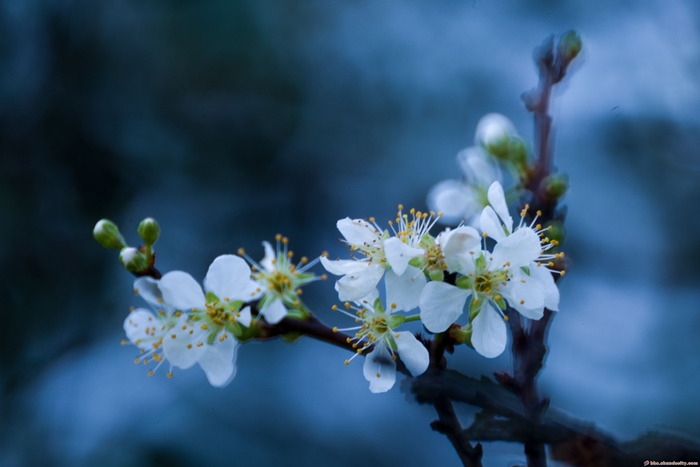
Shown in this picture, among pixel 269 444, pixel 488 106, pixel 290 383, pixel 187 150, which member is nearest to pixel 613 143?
pixel 488 106

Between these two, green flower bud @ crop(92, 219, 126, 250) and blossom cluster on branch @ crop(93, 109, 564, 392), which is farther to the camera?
green flower bud @ crop(92, 219, 126, 250)

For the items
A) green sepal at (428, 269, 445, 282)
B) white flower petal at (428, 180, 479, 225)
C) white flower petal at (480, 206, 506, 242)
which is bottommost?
green sepal at (428, 269, 445, 282)

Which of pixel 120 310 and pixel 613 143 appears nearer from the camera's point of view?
pixel 613 143

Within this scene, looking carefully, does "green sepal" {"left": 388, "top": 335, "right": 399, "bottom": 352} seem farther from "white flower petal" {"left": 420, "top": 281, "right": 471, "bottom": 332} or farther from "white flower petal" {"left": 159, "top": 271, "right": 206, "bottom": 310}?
"white flower petal" {"left": 159, "top": 271, "right": 206, "bottom": 310}

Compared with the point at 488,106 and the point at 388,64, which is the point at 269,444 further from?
the point at 388,64

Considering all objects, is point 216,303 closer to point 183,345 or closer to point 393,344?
point 183,345

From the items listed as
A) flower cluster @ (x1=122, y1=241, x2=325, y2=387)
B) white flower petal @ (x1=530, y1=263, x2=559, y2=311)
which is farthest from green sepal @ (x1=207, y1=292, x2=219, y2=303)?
white flower petal @ (x1=530, y1=263, x2=559, y2=311)

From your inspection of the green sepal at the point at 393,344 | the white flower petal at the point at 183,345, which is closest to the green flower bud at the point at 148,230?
the white flower petal at the point at 183,345

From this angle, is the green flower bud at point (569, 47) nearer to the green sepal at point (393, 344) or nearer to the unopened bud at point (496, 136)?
the unopened bud at point (496, 136)
